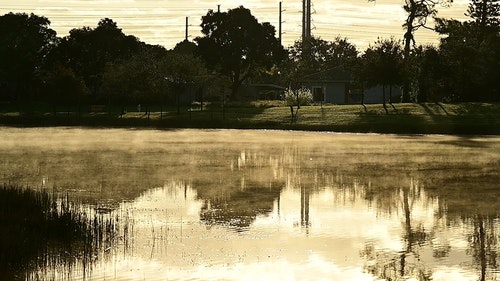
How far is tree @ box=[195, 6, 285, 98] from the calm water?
68.6 m

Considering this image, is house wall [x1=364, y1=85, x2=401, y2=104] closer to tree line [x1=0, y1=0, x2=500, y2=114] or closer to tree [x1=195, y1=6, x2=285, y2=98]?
tree line [x1=0, y1=0, x2=500, y2=114]

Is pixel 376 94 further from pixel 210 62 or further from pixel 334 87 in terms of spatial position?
pixel 210 62

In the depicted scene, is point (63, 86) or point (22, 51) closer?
point (63, 86)

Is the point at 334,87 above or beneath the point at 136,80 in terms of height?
beneath

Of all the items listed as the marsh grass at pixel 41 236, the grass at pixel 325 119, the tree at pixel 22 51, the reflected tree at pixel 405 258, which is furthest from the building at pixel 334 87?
the marsh grass at pixel 41 236

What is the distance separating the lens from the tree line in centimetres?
8012

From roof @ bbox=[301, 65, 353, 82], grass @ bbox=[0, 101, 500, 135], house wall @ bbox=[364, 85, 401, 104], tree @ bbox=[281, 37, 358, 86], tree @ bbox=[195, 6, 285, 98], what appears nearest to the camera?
grass @ bbox=[0, 101, 500, 135]

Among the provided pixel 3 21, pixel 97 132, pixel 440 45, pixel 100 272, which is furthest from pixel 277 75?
pixel 100 272

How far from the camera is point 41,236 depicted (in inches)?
723

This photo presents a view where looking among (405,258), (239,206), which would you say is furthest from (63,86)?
(405,258)

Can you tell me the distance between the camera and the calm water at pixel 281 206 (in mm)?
17203

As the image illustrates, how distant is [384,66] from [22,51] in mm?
51108

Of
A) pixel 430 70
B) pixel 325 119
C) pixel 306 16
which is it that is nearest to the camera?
pixel 325 119

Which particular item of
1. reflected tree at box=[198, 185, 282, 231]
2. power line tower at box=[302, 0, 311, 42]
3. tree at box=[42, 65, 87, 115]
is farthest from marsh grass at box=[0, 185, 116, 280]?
power line tower at box=[302, 0, 311, 42]
